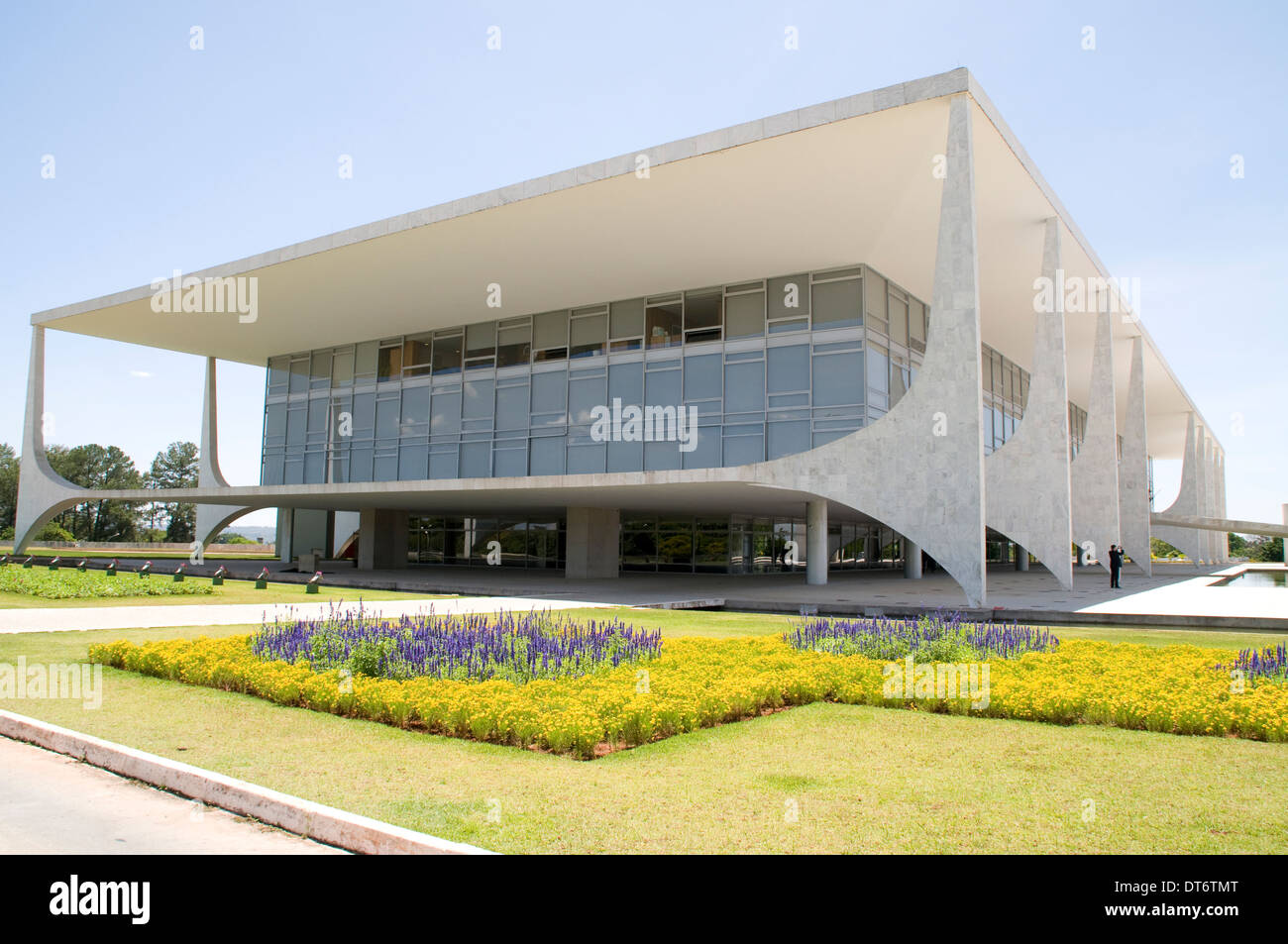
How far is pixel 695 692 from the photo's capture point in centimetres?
819

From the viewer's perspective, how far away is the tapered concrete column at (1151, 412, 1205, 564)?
2256 inches

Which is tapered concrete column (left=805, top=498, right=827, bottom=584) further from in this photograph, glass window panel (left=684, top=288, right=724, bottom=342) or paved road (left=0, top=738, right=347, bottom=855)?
paved road (left=0, top=738, right=347, bottom=855)

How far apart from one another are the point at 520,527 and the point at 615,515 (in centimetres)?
1106

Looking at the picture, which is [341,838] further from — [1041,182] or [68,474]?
[68,474]

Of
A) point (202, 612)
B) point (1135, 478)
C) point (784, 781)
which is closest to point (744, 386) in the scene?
point (202, 612)

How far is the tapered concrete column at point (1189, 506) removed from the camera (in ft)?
188

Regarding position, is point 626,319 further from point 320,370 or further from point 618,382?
point 320,370

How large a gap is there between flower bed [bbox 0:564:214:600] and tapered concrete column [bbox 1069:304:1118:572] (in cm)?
3056

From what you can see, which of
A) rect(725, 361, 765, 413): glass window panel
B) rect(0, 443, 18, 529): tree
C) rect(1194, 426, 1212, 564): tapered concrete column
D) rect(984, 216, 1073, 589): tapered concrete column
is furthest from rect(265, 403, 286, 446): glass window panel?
rect(0, 443, 18, 529): tree

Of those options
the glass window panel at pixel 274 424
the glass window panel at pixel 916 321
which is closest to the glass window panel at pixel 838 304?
the glass window panel at pixel 916 321

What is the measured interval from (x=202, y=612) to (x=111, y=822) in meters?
13.0

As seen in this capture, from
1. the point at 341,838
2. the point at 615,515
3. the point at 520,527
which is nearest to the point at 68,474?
the point at 520,527

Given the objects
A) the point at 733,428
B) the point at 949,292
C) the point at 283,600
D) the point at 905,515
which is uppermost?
the point at 949,292
